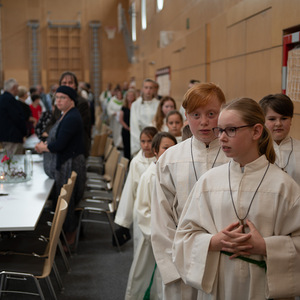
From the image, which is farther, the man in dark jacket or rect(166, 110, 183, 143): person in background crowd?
the man in dark jacket

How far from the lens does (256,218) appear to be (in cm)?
196

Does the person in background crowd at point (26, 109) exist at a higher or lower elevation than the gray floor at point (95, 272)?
higher

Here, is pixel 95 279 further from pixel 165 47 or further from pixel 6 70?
pixel 6 70

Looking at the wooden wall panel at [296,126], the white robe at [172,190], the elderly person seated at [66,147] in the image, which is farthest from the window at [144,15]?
the white robe at [172,190]

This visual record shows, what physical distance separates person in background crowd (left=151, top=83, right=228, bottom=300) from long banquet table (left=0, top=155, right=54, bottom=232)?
4.62 ft

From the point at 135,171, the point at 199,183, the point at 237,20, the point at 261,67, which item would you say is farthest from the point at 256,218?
the point at 237,20

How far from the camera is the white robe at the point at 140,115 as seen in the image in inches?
278

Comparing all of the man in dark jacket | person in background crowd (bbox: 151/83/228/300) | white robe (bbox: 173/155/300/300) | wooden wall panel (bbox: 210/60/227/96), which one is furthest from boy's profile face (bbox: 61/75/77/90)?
white robe (bbox: 173/155/300/300)

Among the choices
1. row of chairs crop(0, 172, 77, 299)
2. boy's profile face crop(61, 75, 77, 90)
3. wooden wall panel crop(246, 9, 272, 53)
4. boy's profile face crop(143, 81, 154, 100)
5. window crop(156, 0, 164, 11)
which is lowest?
row of chairs crop(0, 172, 77, 299)

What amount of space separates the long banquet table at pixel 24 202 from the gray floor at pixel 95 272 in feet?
2.59

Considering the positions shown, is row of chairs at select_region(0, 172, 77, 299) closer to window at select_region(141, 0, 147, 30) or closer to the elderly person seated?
the elderly person seated

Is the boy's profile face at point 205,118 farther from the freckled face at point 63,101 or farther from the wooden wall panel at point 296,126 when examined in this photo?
the freckled face at point 63,101

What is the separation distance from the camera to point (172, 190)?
2.46 meters

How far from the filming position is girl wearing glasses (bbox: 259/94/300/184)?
2865 millimetres
